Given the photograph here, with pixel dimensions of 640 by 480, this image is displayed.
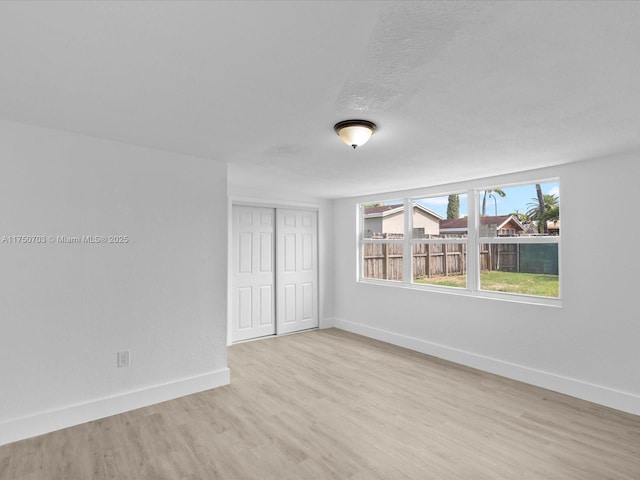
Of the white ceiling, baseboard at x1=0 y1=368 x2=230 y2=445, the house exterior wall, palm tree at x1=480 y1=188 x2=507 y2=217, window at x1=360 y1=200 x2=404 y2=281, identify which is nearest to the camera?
the white ceiling

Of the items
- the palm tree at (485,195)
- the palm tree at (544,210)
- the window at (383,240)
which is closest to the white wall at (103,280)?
the window at (383,240)

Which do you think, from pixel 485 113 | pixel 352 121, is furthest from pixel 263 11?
pixel 485 113

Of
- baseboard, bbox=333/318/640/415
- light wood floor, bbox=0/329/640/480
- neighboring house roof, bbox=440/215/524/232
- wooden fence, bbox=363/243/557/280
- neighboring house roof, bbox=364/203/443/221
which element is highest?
neighboring house roof, bbox=364/203/443/221

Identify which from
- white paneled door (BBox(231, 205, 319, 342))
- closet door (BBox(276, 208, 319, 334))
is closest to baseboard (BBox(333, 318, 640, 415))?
closet door (BBox(276, 208, 319, 334))

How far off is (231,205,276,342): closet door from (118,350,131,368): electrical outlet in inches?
82.0

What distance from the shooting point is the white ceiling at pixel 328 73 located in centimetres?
127

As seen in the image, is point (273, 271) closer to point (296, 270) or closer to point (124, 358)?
point (296, 270)

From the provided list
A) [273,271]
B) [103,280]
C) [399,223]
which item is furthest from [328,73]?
[273,271]

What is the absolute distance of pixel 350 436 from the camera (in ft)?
8.39

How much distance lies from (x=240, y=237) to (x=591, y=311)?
166 inches

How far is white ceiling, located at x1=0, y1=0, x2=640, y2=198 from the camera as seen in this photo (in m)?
1.27

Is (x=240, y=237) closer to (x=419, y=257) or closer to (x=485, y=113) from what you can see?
(x=419, y=257)

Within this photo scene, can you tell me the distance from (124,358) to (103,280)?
686 mm

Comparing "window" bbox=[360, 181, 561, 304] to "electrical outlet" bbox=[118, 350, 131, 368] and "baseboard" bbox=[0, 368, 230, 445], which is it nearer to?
"baseboard" bbox=[0, 368, 230, 445]
